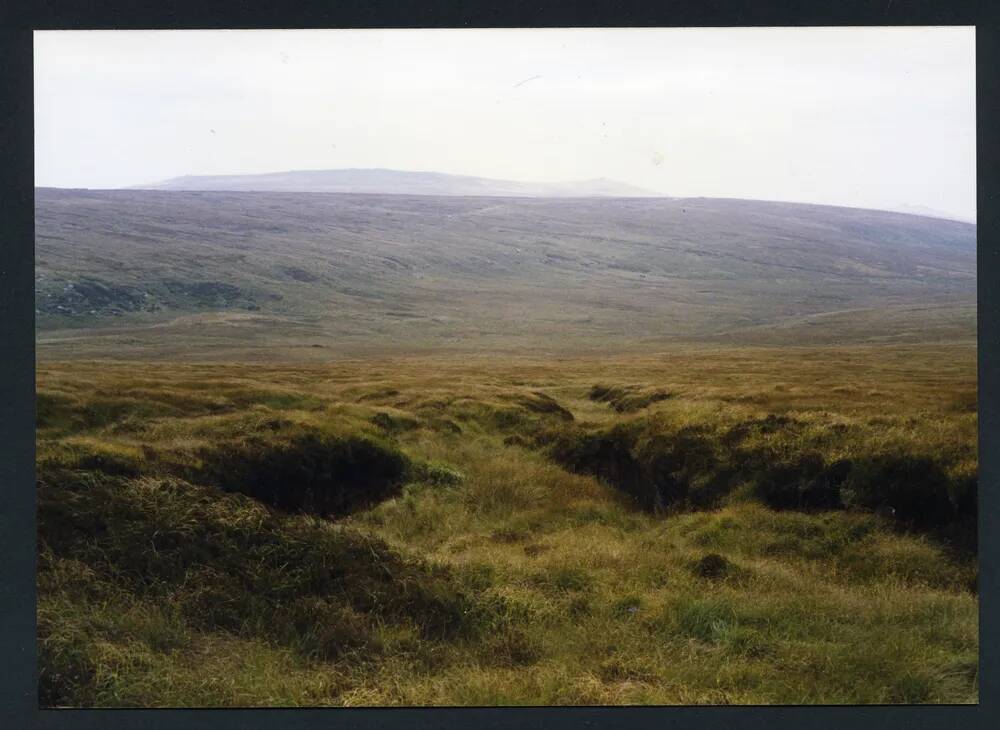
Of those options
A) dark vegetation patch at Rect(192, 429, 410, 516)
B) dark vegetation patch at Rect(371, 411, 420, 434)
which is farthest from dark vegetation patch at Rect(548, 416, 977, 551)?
dark vegetation patch at Rect(192, 429, 410, 516)

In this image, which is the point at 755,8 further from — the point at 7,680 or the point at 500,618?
the point at 7,680

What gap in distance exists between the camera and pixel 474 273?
1204 centimetres

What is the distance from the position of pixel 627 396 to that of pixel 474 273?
264 cm

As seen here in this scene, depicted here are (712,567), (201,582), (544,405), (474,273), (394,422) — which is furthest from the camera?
(474,273)

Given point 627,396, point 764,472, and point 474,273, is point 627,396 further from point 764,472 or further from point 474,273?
point 474,273

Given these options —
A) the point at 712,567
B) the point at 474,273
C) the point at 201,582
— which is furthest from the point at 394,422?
the point at 712,567

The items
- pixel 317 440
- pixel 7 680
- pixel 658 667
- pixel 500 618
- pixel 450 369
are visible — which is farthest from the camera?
pixel 450 369

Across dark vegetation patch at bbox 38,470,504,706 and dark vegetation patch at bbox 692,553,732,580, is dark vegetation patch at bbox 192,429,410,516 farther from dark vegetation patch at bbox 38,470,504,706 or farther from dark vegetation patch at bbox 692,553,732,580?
dark vegetation patch at bbox 692,553,732,580

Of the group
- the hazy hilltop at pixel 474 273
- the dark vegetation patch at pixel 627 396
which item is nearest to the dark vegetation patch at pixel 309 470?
the hazy hilltop at pixel 474 273

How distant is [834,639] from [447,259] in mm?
6637

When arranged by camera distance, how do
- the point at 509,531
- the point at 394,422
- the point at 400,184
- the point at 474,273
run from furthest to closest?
the point at 400,184 → the point at 474,273 → the point at 394,422 → the point at 509,531

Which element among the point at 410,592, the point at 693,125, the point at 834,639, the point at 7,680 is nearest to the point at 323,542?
the point at 410,592

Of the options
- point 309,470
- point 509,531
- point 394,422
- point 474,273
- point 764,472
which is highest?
point 474,273

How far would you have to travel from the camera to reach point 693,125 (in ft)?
38.7
